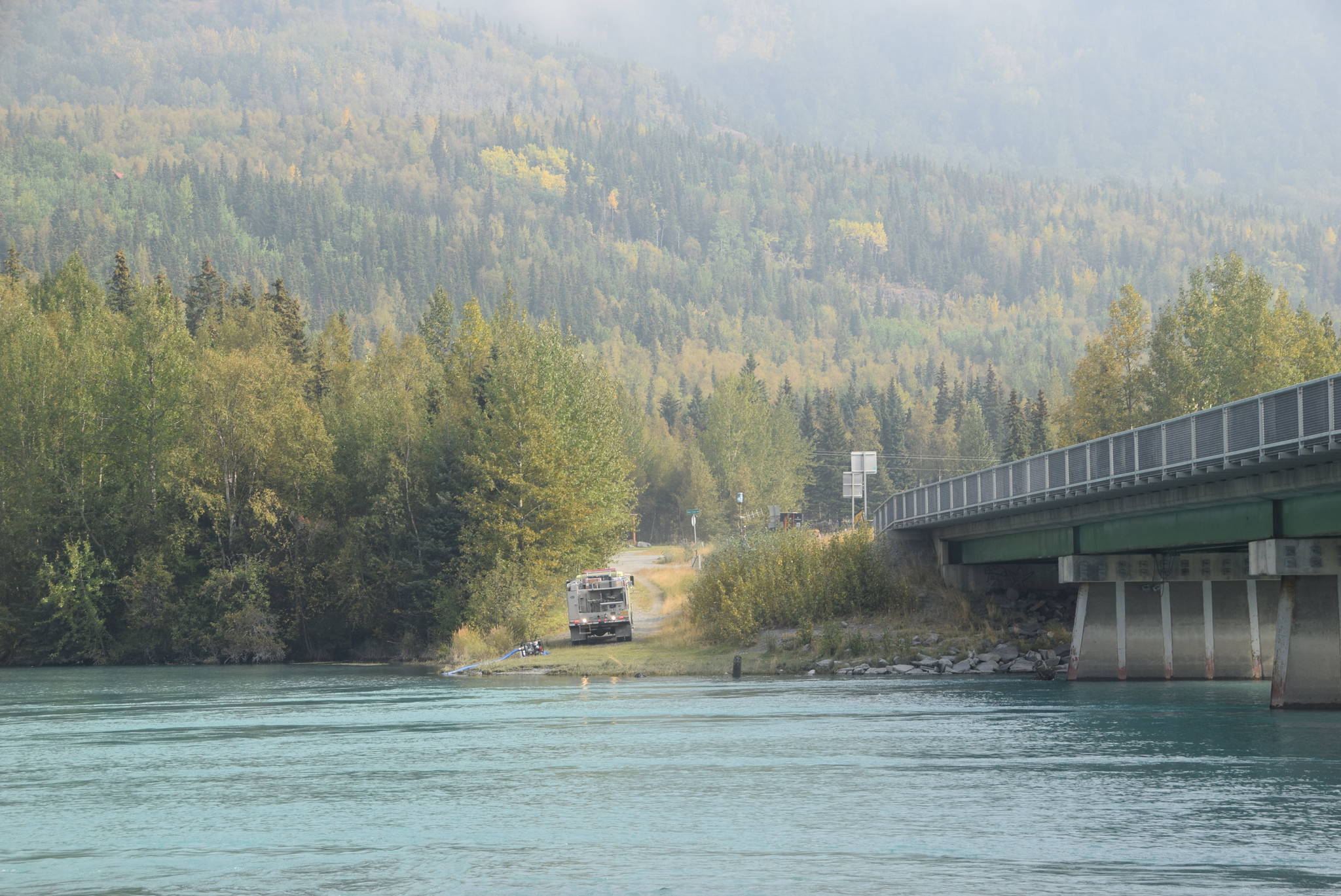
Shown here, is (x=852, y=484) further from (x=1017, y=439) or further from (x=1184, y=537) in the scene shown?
(x=1017, y=439)

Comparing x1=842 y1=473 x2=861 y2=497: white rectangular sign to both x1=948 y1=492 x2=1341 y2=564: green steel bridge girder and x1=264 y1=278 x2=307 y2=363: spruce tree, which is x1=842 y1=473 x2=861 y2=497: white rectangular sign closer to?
x1=948 y1=492 x2=1341 y2=564: green steel bridge girder

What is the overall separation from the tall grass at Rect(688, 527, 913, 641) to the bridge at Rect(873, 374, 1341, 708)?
2.47 meters

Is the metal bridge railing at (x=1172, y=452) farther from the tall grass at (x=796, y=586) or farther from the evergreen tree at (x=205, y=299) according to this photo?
the evergreen tree at (x=205, y=299)

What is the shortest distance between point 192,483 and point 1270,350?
→ 69186 millimetres

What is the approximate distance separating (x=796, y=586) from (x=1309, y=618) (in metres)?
31.9

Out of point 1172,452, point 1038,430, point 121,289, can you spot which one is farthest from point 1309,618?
point 1038,430

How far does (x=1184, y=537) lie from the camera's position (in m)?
48.6

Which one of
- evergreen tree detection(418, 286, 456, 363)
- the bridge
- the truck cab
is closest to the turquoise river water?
the bridge

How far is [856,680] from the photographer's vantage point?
6075cm

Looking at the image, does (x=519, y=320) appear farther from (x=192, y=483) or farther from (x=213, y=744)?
(x=213, y=744)

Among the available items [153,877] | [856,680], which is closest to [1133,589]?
[856,680]

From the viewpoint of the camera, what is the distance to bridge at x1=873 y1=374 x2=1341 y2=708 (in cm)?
4125

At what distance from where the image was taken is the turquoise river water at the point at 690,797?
916 inches

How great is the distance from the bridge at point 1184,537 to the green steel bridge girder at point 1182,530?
6cm
